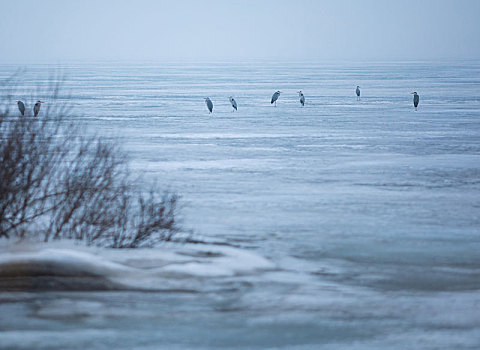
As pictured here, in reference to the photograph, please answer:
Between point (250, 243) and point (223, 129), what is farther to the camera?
point (223, 129)

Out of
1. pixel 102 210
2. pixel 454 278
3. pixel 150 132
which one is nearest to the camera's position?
pixel 454 278

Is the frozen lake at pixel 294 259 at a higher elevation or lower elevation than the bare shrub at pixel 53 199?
lower

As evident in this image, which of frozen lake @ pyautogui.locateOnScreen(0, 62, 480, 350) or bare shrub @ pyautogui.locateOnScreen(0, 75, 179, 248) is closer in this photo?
frozen lake @ pyautogui.locateOnScreen(0, 62, 480, 350)

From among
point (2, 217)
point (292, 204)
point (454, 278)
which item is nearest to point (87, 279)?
point (2, 217)

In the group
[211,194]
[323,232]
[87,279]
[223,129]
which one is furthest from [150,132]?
[87,279]

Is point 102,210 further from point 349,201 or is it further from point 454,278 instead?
point 349,201

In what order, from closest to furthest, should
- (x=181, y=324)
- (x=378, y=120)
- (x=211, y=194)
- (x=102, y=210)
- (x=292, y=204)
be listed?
(x=181, y=324)
(x=102, y=210)
(x=292, y=204)
(x=211, y=194)
(x=378, y=120)

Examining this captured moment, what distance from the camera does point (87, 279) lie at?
846cm

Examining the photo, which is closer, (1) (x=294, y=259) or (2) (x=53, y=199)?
(1) (x=294, y=259)

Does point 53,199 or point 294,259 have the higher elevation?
point 53,199

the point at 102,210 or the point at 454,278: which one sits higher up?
the point at 102,210

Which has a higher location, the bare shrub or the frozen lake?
the bare shrub

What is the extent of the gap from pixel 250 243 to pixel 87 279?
276 cm

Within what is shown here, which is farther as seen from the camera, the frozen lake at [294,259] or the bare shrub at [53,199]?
the bare shrub at [53,199]
